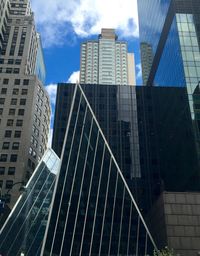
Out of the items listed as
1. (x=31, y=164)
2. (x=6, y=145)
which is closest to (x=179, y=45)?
(x=31, y=164)

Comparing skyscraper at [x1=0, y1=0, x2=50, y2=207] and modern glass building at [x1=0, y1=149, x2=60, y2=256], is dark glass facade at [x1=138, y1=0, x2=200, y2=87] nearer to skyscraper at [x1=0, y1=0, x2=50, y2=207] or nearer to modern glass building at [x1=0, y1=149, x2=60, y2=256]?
modern glass building at [x1=0, y1=149, x2=60, y2=256]

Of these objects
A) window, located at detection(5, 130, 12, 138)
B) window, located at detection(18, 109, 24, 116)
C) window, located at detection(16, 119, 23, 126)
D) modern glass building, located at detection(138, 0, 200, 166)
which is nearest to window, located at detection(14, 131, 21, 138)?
window, located at detection(5, 130, 12, 138)

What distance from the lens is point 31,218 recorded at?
1955 inches

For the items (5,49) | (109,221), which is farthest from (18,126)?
(109,221)

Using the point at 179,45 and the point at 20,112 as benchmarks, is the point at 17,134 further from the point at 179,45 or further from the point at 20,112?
the point at 179,45

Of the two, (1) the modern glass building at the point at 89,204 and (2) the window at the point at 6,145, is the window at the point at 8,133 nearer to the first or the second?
(2) the window at the point at 6,145

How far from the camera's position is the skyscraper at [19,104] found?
262ft

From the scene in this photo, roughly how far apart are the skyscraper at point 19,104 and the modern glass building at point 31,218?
1489 cm

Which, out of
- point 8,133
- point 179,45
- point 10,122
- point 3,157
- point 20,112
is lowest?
point 3,157

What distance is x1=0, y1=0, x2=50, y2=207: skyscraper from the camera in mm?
80000

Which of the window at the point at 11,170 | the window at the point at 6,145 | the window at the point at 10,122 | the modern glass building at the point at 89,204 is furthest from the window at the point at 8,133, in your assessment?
the modern glass building at the point at 89,204

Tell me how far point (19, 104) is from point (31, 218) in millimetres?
46925

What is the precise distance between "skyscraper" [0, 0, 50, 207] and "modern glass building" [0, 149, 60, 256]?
14.9 m

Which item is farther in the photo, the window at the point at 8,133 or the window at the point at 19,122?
the window at the point at 19,122
